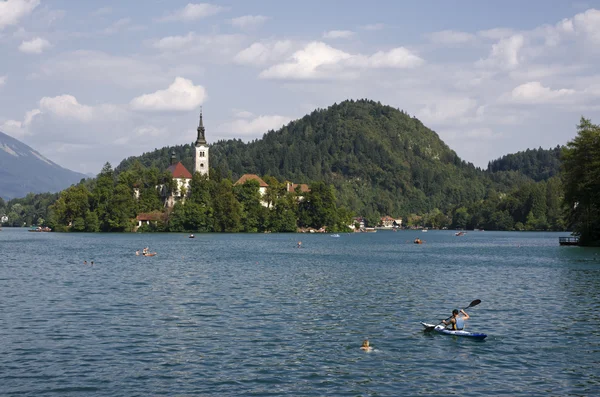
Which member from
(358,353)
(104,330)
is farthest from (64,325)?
(358,353)

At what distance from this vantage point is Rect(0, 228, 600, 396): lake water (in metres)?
24.8

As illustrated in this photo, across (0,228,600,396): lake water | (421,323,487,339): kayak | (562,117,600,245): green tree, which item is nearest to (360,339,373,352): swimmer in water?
(0,228,600,396): lake water

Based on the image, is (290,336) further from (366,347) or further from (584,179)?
(584,179)

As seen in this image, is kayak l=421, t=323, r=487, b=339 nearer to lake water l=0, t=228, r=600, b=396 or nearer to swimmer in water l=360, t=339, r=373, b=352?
lake water l=0, t=228, r=600, b=396

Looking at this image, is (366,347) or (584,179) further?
(584,179)

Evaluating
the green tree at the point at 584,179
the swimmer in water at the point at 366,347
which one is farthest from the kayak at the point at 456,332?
the green tree at the point at 584,179

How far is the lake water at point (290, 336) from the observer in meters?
24.8

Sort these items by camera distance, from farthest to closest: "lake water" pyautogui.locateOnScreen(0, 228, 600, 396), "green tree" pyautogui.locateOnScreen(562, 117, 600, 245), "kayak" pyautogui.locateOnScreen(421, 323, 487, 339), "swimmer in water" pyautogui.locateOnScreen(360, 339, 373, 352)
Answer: "green tree" pyautogui.locateOnScreen(562, 117, 600, 245) → "kayak" pyautogui.locateOnScreen(421, 323, 487, 339) → "swimmer in water" pyautogui.locateOnScreen(360, 339, 373, 352) → "lake water" pyautogui.locateOnScreen(0, 228, 600, 396)

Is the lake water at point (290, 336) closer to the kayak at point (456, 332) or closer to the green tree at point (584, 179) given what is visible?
the kayak at point (456, 332)

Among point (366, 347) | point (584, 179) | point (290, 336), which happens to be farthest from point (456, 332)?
point (584, 179)

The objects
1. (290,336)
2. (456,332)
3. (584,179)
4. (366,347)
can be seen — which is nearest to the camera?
(366,347)

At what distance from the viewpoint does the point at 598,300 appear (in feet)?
155

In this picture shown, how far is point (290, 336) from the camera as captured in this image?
3331 centimetres

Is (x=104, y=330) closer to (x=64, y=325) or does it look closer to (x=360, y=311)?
(x=64, y=325)
